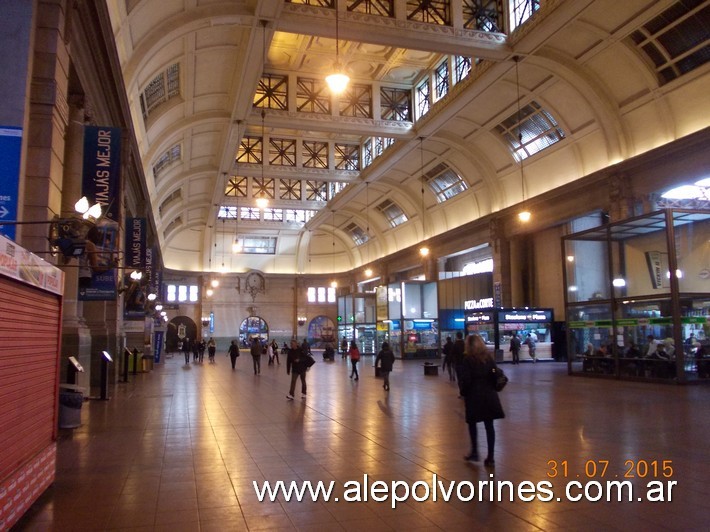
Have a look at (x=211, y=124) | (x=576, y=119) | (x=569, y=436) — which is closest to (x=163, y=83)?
(x=211, y=124)

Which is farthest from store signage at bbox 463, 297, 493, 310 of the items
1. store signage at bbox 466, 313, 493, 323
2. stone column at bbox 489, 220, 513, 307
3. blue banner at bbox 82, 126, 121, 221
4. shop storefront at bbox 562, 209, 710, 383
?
blue banner at bbox 82, 126, 121, 221

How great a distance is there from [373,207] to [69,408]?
31.7 m

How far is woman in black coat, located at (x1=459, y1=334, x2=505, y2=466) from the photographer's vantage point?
21.5 feet

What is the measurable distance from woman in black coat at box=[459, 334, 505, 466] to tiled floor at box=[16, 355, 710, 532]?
443 millimetres

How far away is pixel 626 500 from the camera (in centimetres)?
521

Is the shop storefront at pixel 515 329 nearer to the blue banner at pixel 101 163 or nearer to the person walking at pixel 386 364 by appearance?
the person walking at pixel 386 364

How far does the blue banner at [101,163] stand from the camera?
492 inches

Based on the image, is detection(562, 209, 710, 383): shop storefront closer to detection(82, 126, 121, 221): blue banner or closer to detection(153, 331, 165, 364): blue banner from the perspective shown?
detection(82, 126, 121, 221): blue banner

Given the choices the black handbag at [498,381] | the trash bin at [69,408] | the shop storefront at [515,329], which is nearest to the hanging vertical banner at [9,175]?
the trash bin at [69,408]

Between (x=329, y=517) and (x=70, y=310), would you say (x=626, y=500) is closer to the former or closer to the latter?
(x=329, y=517)

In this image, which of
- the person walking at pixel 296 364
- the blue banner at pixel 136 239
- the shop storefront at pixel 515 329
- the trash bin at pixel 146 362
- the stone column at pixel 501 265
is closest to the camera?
the person walking at pixel 296 364

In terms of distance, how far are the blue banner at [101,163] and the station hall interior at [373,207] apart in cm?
5

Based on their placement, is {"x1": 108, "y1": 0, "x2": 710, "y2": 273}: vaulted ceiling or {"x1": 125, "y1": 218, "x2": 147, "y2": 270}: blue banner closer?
{"x1": 108, "y1": 0, "x2": 710, "y2": 273}: vaulted ceiling

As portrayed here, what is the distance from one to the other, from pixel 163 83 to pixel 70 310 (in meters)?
9.65
